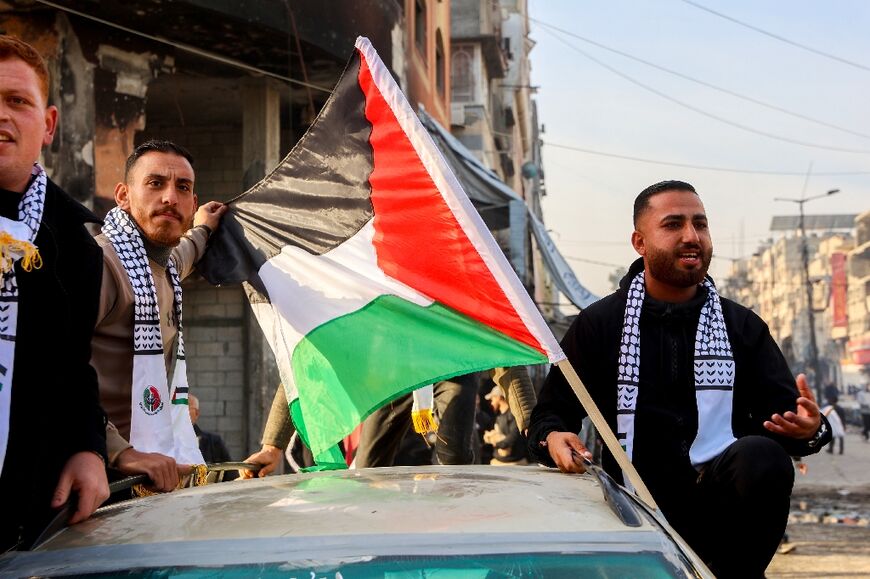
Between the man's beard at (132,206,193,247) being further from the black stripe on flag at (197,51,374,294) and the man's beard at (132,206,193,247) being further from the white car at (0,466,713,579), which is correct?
the white car at (0,466,713,579)

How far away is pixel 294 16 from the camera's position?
1139 cm

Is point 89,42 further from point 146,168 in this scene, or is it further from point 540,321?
point 540,321

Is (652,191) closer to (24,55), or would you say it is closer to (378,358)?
(378,358)

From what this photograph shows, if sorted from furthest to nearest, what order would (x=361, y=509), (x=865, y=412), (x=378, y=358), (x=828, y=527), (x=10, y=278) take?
(x=865, y=412) → (x=828, y=527) → (x=378, y=358) → (x=10, y=278) → (x=361, y=509)

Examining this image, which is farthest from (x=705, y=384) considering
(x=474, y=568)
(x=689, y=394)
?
(x=474, y=568)

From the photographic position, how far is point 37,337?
9.04 ft

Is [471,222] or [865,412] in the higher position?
[471,222]

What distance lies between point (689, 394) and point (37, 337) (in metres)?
2.34

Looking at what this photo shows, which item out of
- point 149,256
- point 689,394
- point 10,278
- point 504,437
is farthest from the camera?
point 504,437

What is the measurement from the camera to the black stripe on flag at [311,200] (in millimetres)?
4469

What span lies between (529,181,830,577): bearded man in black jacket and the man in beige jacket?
4.90 ft

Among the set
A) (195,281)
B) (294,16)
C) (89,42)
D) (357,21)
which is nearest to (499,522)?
(89,42)

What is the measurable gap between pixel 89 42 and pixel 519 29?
4160 centimetres

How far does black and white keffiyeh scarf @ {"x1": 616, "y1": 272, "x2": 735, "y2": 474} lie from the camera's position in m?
4.03
